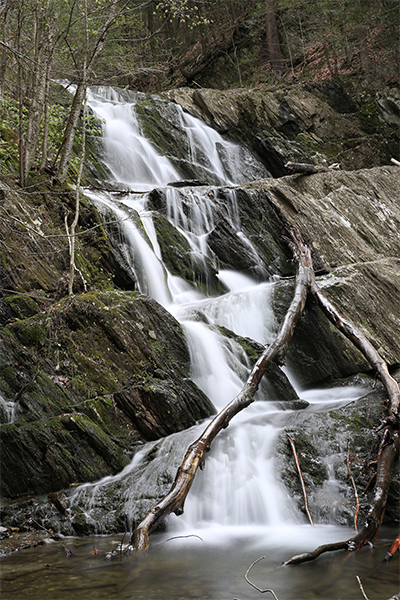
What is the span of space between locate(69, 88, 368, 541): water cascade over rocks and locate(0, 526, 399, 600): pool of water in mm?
421

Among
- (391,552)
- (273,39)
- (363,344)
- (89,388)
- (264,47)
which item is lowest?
(391,552)

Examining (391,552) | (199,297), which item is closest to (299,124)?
(199,297)

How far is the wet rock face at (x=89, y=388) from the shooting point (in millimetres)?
5191

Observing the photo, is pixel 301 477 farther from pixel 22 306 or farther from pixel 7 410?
pixel 22 306

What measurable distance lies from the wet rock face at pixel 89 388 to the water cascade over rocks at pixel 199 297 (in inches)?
11.8

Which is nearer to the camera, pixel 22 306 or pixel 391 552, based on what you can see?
pixel 391 552

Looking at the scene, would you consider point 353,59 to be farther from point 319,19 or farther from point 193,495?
point 193,495

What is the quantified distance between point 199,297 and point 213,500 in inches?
200

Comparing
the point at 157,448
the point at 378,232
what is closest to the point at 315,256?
the point at 378,232

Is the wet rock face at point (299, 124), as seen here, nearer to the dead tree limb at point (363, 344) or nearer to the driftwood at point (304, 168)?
the driftwood at point (304, 168)

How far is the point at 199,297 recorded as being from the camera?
31.2 feet

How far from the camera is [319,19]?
22.0 m

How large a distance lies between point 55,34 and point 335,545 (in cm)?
938

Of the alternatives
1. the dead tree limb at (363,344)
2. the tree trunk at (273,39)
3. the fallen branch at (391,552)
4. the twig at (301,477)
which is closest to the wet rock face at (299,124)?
the tree trunk at (273,39)
